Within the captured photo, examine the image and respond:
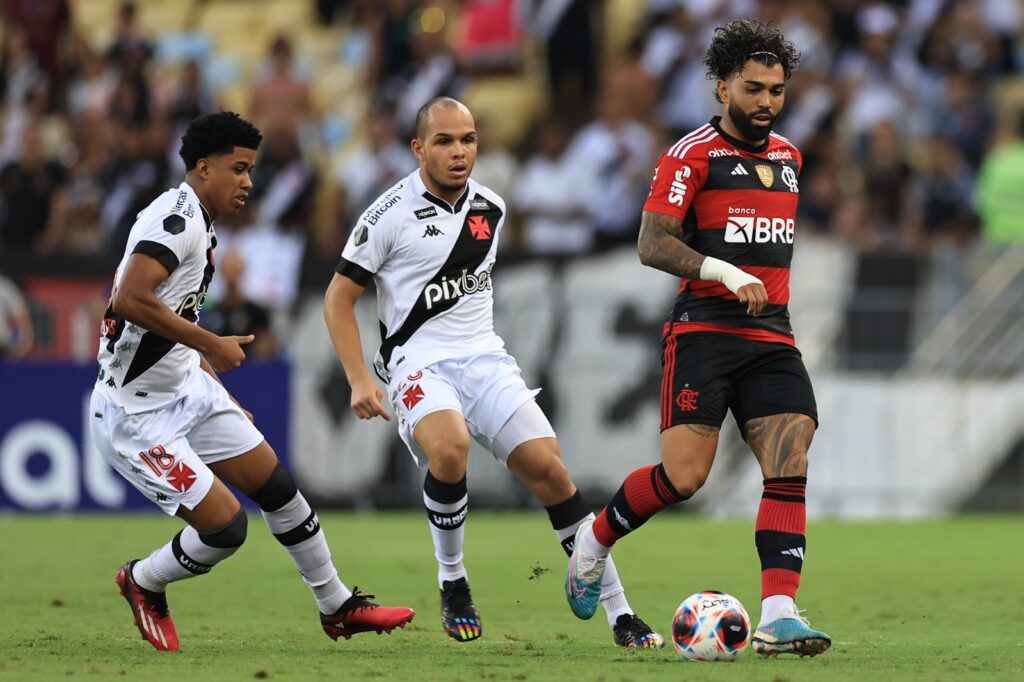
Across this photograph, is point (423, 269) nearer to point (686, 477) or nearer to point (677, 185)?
point (677, 185)

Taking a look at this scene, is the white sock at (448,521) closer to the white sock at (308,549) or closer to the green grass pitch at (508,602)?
the green grass pitch at (508,602)

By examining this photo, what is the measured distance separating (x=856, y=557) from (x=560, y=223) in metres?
5.90

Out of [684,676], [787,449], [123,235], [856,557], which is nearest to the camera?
[684,676]

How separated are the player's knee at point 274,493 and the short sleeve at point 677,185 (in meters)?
2.18

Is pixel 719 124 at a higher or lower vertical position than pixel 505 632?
higher

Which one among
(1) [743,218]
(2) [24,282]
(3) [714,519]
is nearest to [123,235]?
(2) [24,282]

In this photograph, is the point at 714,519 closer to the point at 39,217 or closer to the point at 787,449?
the point at 39,217

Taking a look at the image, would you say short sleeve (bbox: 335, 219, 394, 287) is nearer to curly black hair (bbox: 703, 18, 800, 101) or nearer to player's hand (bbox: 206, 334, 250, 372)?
player's hand (bbox: 206, 334, 250, 372)

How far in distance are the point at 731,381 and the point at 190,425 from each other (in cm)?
254

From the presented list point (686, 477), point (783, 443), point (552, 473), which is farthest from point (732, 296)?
point (552, 473)

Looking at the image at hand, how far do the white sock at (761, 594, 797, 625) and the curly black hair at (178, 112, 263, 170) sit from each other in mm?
3135

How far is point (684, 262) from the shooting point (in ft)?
26.5

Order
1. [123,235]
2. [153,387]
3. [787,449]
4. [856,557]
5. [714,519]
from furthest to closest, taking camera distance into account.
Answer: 1. [123,235]
2. [714,519]
3. [856,557]
4. [153,387]
5. [787,449]

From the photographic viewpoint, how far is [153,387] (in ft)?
28.1
